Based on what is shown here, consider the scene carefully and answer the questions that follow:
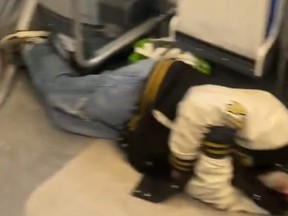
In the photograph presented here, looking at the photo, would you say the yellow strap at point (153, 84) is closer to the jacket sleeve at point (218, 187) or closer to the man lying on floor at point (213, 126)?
the man lying on floor at point (213, 126)

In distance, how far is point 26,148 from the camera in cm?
166

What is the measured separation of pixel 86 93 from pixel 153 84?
200mm

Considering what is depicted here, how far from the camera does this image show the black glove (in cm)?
145

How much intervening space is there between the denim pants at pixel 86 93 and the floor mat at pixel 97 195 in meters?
0.09

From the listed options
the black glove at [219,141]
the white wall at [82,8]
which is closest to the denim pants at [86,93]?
the white wall at [82,8]

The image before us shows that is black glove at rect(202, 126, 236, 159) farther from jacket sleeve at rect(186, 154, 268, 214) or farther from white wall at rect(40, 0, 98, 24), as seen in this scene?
white wall at rect(40, 0, 98, 24)

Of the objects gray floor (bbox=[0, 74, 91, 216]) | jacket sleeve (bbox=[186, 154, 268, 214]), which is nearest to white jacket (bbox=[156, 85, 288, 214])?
jacket sleeve (bbox=[186, 154, 268, 214])

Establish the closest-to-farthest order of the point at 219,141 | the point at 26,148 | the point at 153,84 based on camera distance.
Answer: the point at 219,141
the point at 153,84
the point at 26,148

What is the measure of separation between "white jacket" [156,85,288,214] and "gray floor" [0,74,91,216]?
29 cm

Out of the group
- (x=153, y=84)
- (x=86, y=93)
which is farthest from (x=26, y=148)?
(x=153, y=84)

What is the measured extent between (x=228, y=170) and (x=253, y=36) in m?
0.31

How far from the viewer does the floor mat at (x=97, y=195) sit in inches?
59.4

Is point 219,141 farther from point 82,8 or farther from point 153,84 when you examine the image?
point 82,8

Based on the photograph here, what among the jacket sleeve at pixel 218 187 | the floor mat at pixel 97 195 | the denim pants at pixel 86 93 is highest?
the denim pants at pixel 86 93
